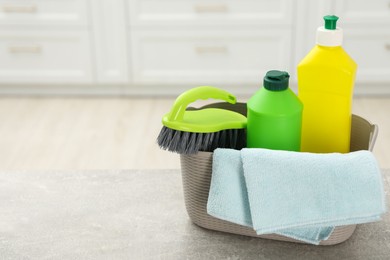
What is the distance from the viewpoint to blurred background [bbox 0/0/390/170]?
3.17 m

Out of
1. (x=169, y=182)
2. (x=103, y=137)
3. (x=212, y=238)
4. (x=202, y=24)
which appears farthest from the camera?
(x=202, y=24)

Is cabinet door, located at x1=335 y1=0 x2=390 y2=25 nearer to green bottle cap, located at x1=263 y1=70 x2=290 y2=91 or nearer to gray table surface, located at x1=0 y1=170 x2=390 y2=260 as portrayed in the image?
gray table surface, located at x1=0 y1=170 x2=390 y2=260

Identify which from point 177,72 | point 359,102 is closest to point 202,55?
point 177,72

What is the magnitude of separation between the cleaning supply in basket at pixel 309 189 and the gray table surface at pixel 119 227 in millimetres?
82

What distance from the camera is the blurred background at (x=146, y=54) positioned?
10.4 ft

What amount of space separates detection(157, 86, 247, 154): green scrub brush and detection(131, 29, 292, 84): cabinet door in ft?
7.22

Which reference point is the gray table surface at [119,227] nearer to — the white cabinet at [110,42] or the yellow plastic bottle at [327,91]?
the yellow plastic bottle at [327,91]

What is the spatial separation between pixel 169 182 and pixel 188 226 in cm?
15

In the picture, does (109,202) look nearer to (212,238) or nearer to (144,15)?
(212,238)

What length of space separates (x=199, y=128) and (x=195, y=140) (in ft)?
0.06

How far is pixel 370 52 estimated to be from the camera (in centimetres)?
326

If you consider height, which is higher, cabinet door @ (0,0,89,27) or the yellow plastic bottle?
the yellow plastic bottle

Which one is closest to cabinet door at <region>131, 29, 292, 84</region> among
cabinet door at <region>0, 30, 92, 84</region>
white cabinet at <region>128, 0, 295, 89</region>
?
white cabinet at <region>128, 0, 295, 89</region>

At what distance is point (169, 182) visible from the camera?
1.21m
